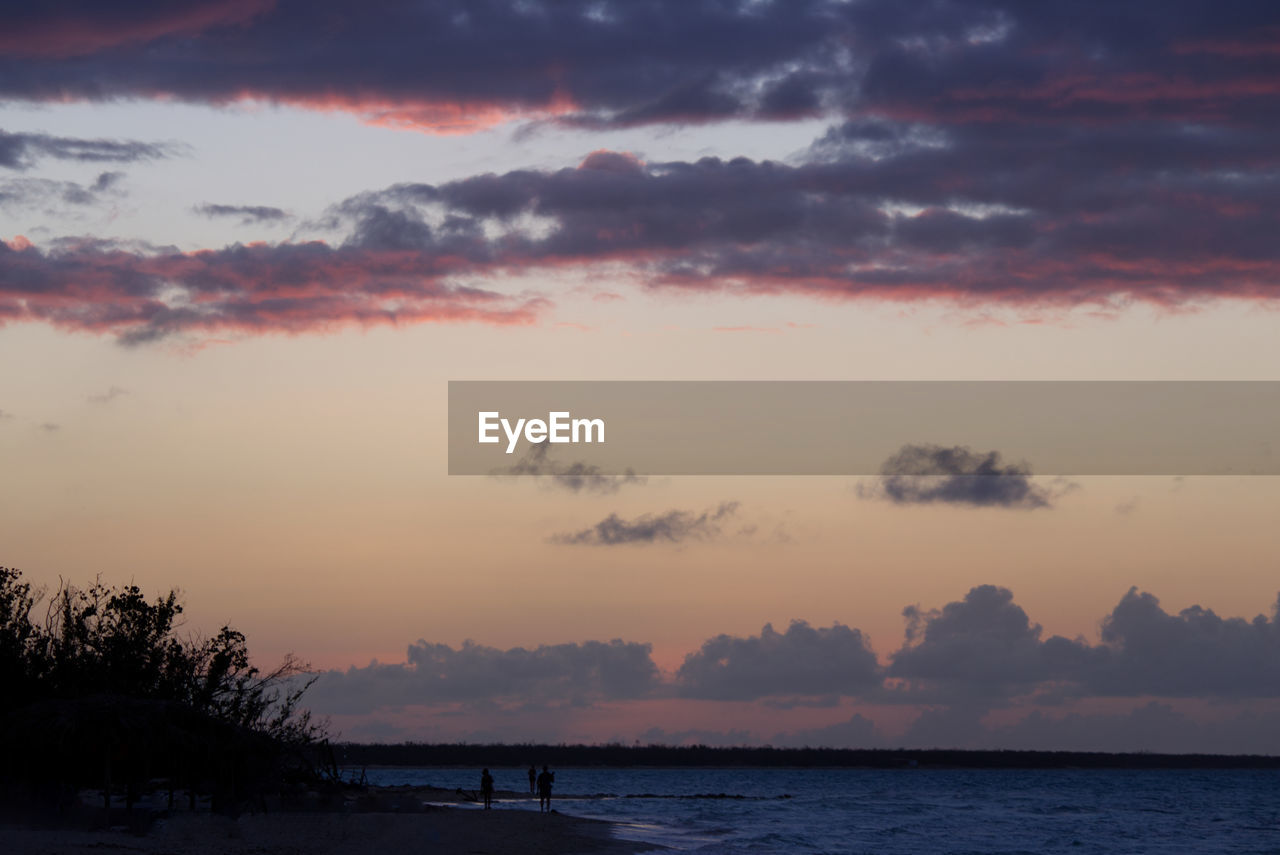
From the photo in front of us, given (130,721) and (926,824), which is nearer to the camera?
(130,721)

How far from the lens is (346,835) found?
3906 centimetres

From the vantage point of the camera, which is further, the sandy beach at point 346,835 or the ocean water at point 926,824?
the ocean water at point 926,824

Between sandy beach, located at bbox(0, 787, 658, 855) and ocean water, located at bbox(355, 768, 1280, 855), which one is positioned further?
ocean water, located at bbox(355, 768, 1280, 855)

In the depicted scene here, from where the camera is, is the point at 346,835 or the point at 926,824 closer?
the point at 346,835

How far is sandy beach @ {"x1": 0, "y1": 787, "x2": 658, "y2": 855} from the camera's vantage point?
3198 cm

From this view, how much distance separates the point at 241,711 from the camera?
46.2 meters

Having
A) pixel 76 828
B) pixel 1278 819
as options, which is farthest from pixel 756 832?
pixel 1278 819

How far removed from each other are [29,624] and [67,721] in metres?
10.8

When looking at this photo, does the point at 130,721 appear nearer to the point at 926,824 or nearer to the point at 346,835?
the point at 346,835

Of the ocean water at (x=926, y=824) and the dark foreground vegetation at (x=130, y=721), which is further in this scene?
the ocean water at (x=926, y=824)

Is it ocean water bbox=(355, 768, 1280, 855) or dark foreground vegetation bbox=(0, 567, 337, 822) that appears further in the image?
ocean water bbox=(355, 768, 1280, 855)

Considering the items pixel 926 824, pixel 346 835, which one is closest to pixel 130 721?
pixel 346 835

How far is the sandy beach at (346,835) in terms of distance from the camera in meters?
32.0

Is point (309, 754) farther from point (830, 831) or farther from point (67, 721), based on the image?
point (830, 831)
